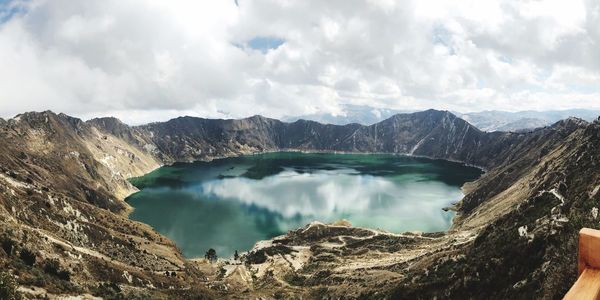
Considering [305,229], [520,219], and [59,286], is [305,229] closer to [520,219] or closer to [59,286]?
[520,219]

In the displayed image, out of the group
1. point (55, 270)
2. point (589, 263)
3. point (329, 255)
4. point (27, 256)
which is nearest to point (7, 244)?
point (27, 256)

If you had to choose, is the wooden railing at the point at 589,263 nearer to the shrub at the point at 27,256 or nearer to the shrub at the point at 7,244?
the shrub at the point at 7,244

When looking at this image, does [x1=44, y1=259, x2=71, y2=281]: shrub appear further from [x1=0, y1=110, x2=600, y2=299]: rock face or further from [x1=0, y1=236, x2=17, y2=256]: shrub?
[x1=0, y1=236, x2=17, y2=256]: shrub

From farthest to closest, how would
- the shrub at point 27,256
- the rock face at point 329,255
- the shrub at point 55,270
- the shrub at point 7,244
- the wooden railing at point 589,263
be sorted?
1. the shrub at point 55,270
2. the shrub at point 27,256
3. the shrub at point 7,244
4. the rock face at point 329,255
5. the wooden railing at point 589,263

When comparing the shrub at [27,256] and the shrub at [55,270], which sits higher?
the shrub at [27,256]

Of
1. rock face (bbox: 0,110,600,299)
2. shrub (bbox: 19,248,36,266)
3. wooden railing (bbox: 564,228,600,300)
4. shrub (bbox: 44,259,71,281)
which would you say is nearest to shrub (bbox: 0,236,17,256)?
rock face (bbox: 0,110,600,299)

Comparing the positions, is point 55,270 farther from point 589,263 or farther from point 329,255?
point 329,255

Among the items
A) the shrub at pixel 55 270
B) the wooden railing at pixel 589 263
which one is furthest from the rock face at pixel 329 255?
the wooden railing at pixel 589 263
